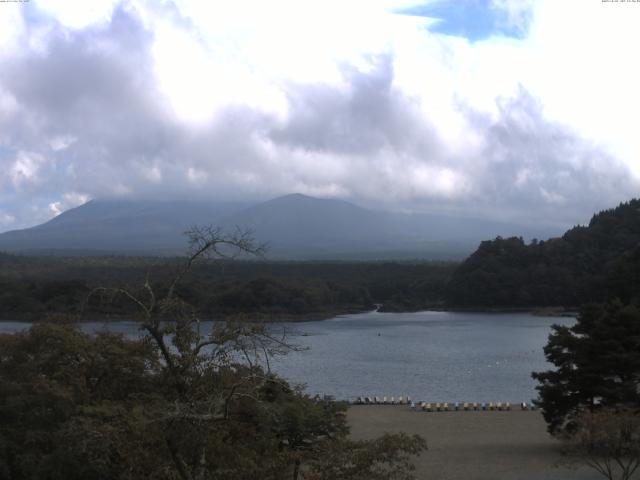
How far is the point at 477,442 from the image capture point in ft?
43.3

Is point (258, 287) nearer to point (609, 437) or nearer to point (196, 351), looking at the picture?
point (609, 437)

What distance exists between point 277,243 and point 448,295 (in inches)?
3759

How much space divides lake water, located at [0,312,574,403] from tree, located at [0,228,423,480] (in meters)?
4.89

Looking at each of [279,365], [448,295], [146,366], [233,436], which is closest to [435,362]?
[279,365]

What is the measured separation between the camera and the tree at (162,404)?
4184 millimetres

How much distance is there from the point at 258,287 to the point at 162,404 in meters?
41.2

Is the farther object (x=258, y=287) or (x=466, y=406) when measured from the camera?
(x=258, y=287)

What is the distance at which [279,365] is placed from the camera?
988 inches

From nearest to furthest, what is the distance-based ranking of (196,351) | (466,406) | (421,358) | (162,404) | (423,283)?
(196,351)
(162,404)
(466,406)
(421,358)
(423,283)

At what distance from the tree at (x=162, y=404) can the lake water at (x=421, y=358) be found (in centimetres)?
489

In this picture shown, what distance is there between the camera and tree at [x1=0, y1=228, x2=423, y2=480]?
4.18m

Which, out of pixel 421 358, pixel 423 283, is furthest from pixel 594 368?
pixel 423 283

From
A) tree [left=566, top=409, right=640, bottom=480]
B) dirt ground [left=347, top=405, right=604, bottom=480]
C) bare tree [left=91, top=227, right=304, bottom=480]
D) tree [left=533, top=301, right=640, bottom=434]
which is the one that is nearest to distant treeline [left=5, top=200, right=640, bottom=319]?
dirt ground [left=347, top=405, right=604, bottom=480]

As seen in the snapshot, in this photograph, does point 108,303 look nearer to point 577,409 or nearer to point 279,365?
point 577,409
